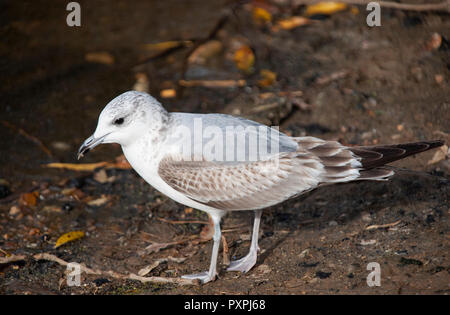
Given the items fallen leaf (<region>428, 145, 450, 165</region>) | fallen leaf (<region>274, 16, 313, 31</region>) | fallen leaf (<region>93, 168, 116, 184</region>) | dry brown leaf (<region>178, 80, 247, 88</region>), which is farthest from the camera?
fallen leaf (<region>274, 16, 313, 31</region>)

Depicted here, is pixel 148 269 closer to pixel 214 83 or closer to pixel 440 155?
pixel 440 155

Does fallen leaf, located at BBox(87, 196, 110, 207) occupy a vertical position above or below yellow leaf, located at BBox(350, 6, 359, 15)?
below

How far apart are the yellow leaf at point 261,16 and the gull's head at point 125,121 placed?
439 centimetres

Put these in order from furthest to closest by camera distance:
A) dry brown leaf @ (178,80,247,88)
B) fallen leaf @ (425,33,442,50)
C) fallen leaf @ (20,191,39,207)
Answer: dry brown leaf @ (178,80,247,88)
fallen leaf @ (425,33,442,50)
fallen leaf @ (20,191,39,207)

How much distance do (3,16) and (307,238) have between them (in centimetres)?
597

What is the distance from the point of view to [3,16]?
829cm

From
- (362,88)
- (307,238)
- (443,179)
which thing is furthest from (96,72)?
(443,179)

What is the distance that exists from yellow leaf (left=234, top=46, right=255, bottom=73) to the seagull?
3262mm

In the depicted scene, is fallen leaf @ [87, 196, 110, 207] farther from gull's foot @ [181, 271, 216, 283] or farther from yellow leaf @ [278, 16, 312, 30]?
yellow leaf @ [278, 16, 312, 30]

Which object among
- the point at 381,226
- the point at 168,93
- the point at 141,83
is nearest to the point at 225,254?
the point at 381,226

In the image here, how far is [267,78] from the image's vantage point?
7.24 metres

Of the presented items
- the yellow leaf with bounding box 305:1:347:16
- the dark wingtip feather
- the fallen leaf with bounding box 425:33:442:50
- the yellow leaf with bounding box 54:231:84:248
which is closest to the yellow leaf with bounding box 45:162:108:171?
the yellow leaf with bounding box 54:231:84:248

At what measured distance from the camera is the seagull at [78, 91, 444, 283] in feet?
13.9

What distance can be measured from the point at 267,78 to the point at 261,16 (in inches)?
61.9
